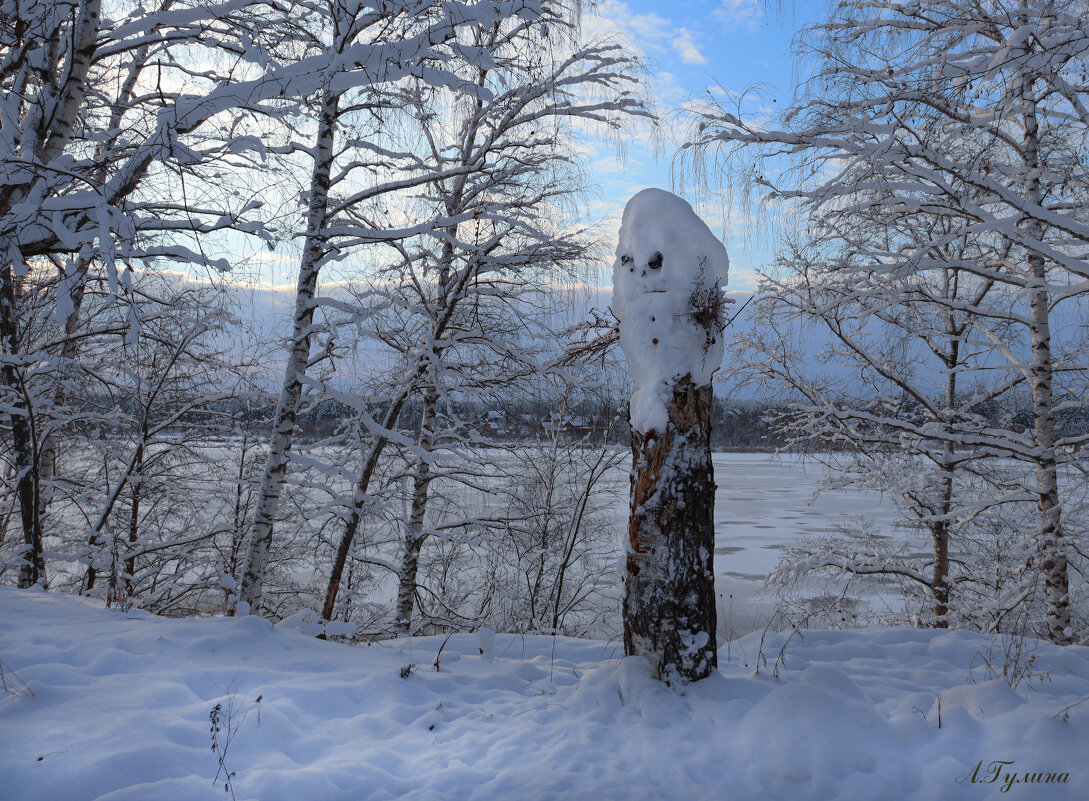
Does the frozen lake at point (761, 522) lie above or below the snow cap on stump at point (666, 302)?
below

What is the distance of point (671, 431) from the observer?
3795 mm

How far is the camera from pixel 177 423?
10.3 meters

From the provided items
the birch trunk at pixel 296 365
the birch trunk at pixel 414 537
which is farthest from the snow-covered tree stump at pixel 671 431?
the birch trunk at pixel 414 537

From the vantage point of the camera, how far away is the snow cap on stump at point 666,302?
12.7 feet

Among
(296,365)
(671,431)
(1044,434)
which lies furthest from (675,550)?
(1044,434)

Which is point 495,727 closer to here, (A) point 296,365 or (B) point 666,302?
(B) point 666,302

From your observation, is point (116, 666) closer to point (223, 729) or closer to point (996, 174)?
point (223, 729)

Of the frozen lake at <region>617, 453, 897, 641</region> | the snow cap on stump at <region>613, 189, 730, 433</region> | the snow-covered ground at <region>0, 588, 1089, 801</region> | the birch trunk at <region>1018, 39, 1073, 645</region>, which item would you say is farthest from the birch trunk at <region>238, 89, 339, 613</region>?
the birch trunk at <region>1018, 39, 1073, 645</region>

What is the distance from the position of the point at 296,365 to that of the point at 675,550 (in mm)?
4193

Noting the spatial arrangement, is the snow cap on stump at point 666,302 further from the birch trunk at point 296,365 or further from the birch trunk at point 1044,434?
the birch trunk at point 1044,434

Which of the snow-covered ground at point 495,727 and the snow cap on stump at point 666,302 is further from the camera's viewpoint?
the snow cap on stump at point 666,302

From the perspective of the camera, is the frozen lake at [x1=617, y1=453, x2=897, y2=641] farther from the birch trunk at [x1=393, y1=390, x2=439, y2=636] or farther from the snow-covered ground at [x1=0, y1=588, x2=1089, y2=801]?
the snow-covered ground at [x1=0, y1=588, x2=1089, y2=801]

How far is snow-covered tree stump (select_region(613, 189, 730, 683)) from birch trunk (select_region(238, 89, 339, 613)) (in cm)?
332

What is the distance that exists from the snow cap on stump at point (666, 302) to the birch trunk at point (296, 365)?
3.23 meters
